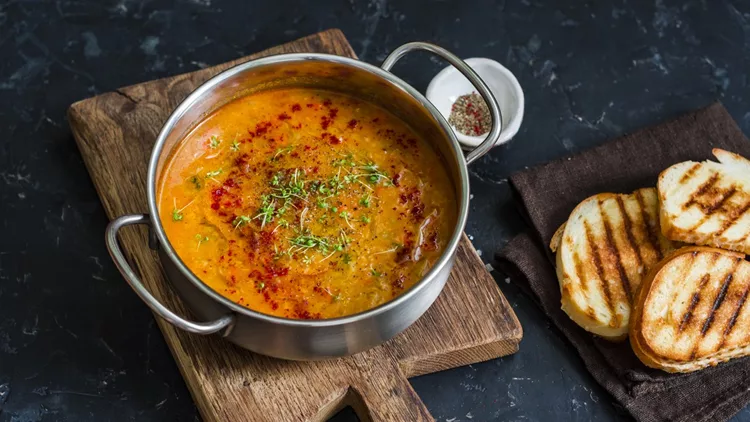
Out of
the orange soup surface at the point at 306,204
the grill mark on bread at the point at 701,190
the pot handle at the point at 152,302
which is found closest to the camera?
the pot handle at the point at 152,302

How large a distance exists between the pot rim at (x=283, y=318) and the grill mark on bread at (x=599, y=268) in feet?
2.29

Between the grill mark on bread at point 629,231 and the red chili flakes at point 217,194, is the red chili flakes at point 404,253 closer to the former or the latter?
the red chili flakes at point 217,194

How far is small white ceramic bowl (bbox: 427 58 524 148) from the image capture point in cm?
376

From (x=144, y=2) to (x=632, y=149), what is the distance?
2191mm

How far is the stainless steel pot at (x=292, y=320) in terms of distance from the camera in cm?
265

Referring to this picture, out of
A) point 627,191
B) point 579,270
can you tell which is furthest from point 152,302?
point 627,191

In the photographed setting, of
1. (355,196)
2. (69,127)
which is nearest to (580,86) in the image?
(355,196)

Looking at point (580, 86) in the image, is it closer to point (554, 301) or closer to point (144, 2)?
point (554, 301)

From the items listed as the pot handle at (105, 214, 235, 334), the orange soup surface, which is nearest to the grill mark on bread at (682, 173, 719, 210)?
the orange soup surface

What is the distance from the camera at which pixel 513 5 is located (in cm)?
422

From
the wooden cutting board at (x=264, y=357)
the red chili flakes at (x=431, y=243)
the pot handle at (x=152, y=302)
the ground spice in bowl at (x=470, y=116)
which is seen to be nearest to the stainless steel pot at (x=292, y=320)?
the pot handle at (x=152, y=302)

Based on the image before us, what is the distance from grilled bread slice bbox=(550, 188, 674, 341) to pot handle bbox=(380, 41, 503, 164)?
23.9 inches

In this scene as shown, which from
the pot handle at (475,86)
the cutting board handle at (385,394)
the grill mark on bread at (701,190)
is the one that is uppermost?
the pot handle at (475,86)

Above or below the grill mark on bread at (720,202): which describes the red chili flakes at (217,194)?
below
